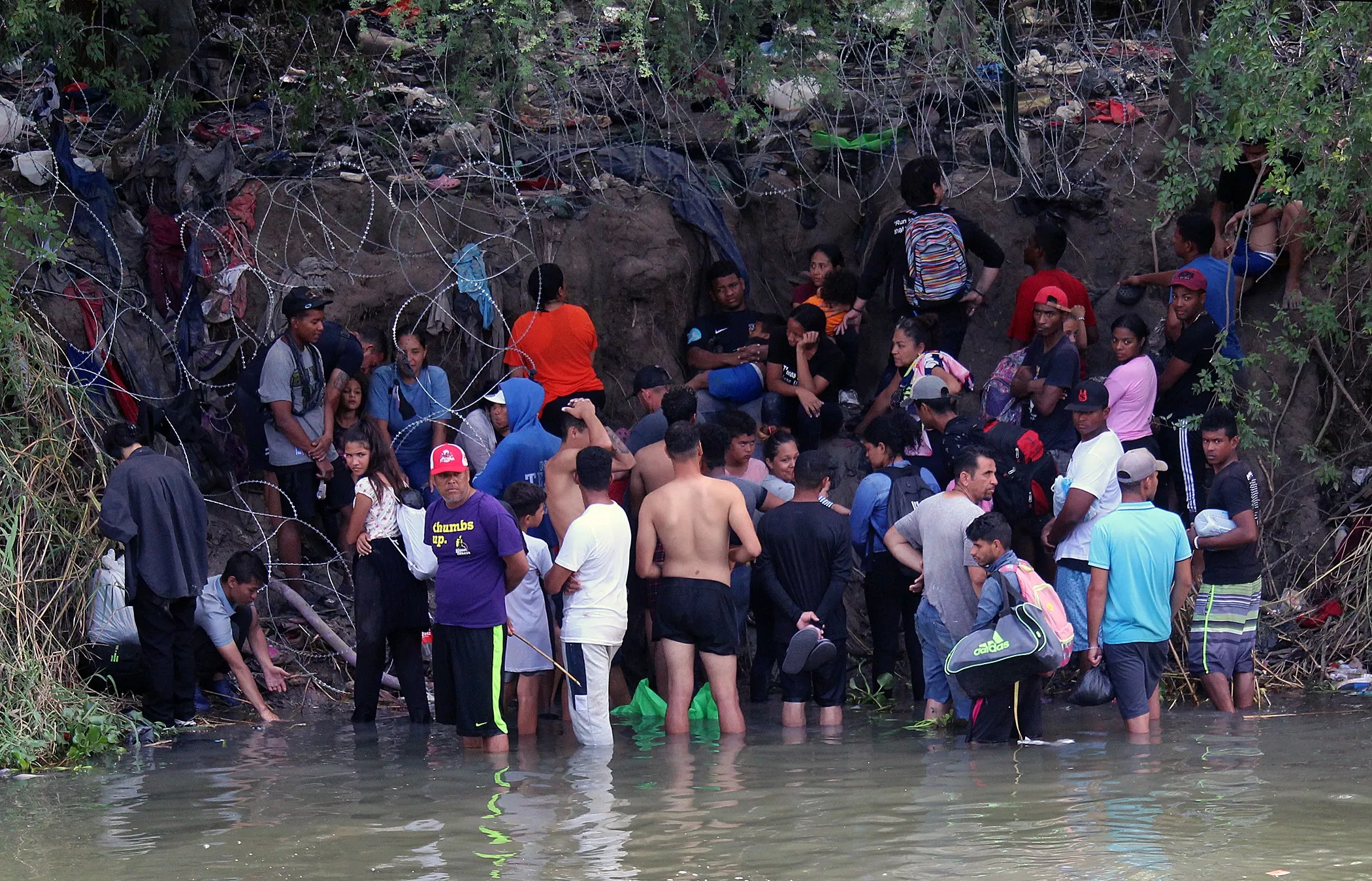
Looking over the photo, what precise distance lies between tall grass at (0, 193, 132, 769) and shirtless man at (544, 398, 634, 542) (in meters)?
2.70

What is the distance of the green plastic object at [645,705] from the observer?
30.8 feet

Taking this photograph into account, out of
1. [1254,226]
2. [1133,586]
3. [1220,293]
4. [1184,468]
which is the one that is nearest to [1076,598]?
[1133,586]

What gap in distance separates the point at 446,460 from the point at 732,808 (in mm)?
2533

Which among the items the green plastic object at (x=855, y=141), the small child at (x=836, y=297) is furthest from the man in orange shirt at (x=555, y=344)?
the green plastic object at (x=855, y=141)

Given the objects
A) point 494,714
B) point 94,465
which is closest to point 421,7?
point 94,465

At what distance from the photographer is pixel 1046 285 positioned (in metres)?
11.0

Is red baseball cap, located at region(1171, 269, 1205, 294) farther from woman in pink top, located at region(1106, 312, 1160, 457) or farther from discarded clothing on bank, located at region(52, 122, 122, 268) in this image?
discarded clothing on bank, located at region(52, 122, 122, 268)

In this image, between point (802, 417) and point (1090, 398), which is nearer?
point (1090, 398)

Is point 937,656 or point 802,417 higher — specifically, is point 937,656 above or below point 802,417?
below

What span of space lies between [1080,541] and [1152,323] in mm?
3768

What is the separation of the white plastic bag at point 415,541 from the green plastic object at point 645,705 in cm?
144

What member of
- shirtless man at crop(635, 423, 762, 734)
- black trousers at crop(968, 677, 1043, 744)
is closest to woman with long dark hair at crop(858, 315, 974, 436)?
shirtless man at crop(635, 423, 762, 734)

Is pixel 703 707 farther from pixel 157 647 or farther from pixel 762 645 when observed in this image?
pixel 157 647

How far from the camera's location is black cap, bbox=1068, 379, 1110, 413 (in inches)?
337
